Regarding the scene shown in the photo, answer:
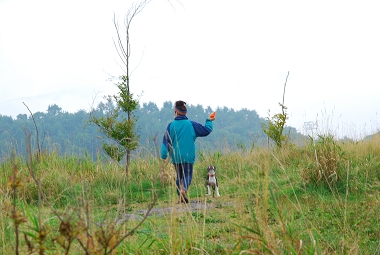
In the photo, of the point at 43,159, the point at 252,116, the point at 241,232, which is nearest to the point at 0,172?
the point at 43,159

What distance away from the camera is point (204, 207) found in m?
4.34

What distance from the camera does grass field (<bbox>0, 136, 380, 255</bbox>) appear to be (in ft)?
10.2

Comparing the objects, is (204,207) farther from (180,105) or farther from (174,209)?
(180,105)

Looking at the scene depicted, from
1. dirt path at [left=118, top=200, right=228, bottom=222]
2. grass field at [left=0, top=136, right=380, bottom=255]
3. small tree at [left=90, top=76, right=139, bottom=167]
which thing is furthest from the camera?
small tree at [left=90, top=76, right=139, bottom=167]

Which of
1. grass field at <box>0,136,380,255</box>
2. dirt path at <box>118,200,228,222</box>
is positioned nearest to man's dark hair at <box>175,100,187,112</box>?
grass field at <box>0,136,380,255</box>

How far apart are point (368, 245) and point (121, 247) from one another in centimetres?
219

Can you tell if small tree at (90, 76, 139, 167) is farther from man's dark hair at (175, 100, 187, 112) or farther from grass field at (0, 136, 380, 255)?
man's dark hair at (175, 100, 187, 112)

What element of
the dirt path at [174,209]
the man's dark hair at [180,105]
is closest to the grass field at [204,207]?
the dirt path at [174,209]

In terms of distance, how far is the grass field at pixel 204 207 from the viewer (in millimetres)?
3104

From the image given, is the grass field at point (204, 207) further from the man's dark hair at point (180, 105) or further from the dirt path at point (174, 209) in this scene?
the man's dark hair at point (180, 105)

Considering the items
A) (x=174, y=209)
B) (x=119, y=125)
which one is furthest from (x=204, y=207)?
(x=119, y=125)

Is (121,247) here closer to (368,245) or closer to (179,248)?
(179,248)

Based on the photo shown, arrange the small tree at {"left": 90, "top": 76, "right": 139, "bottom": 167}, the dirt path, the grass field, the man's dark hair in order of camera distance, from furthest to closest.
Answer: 1. the small tree at {"left": 90, "top": 76, "right": 139, "bottom": 167}
2. the man's dark hair
3. the dirt path
4. the grass field

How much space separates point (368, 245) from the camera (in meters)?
4.44
